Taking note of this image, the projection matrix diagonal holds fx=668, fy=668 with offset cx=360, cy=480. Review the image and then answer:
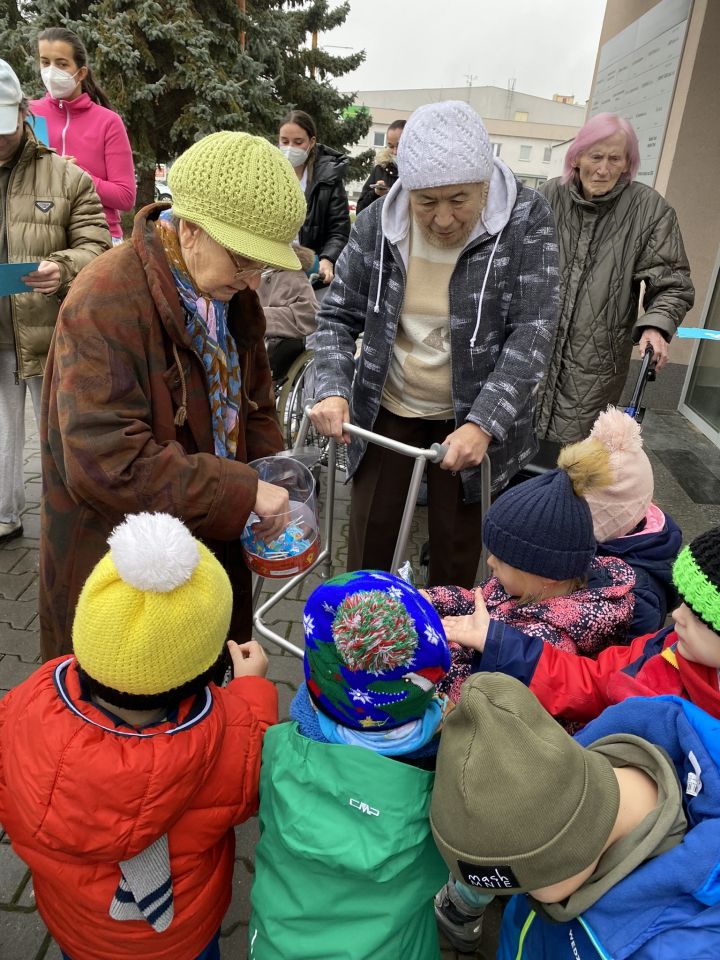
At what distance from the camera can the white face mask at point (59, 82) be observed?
3.74 m

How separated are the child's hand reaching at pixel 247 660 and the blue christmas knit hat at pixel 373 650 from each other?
1.40 ft

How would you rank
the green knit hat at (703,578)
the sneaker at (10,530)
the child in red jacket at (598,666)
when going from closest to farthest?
the green knit hat at (703,578)
the child in red jacket at (598,666)
the sneaker at (10,530)

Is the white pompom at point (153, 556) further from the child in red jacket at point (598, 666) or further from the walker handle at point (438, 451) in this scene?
the walker handle at point (438, 451)

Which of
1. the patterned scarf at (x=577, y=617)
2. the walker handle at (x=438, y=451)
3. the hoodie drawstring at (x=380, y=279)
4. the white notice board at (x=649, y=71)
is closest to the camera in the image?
the patterned scarf at (x=577, y=617)

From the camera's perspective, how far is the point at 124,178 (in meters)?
4.18

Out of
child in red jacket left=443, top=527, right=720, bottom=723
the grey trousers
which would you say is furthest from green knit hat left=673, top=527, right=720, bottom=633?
the grey trousers

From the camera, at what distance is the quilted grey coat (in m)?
3.16

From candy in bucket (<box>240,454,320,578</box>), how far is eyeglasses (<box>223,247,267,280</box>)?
589 millimetres

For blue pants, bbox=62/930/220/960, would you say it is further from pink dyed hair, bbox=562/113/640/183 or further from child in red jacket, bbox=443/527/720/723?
pink dyed hair, bbox=562/113/640/183

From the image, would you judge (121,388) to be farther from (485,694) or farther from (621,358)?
(621,358)

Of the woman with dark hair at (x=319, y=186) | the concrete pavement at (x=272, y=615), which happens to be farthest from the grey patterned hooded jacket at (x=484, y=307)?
the woman with dark hair at (x=319, y=186)

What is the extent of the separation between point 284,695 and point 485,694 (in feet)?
6.38

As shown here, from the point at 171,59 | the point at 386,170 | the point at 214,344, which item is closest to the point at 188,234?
the point at 214,344

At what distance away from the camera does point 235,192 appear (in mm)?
1370
